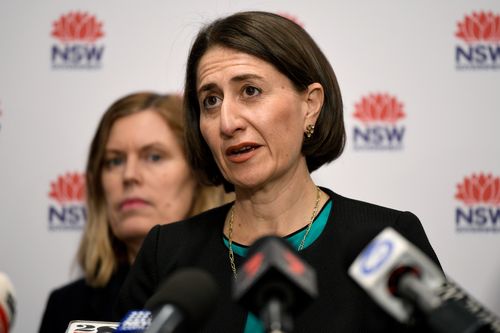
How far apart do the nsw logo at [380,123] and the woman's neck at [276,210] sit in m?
0.96

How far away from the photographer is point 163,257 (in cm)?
159

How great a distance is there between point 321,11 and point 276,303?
1.98m

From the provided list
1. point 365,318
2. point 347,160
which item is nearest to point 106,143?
point 347,160

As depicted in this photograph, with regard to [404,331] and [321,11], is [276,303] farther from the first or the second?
[321,11]

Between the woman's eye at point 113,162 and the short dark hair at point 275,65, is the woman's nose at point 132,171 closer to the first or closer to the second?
the woman's eye at point 113,162

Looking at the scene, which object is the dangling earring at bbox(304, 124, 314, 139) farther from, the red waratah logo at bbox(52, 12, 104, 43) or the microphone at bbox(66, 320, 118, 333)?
the red waratah logo at bbox(52, 12, 104, 43)

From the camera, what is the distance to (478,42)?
2439mm

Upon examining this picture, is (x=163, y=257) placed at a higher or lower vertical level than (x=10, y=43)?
lower

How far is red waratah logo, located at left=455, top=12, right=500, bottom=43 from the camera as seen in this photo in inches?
96.0

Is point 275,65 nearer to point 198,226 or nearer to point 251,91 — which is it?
point 251,91

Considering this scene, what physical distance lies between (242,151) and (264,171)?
76mm

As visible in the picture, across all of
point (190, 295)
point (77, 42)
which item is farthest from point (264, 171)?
point (77, 42)

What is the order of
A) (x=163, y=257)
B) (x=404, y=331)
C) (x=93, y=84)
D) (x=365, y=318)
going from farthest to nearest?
(x=93, y=84) → (x=163, y=257) → (x=365, y=318) → (x=404, y=331)

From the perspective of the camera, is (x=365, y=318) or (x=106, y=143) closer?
(x=365, y=318)
